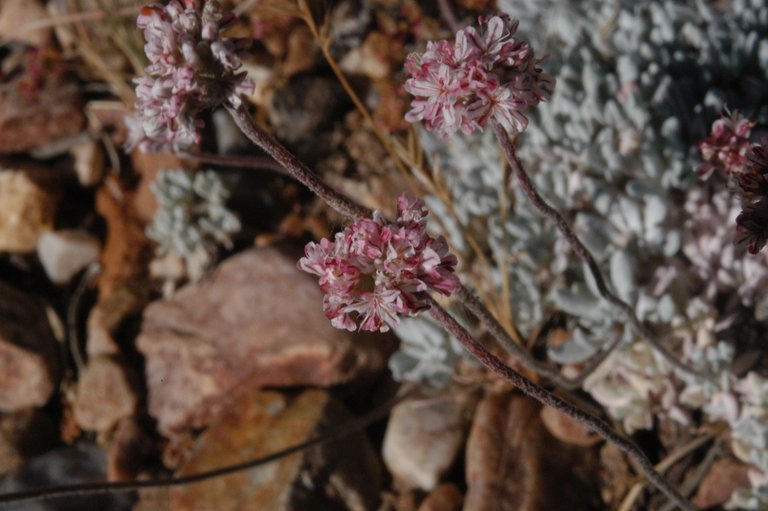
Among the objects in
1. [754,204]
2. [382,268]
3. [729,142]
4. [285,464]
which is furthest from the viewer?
[285,464]

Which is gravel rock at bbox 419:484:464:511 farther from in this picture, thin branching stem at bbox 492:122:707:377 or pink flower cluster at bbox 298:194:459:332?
pink flower cluster at bbox 298:194:459:332

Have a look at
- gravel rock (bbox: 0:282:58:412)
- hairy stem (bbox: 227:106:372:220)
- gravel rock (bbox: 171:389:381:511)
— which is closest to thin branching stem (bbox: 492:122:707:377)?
hairy stem (bbox: 227:106:372:220)

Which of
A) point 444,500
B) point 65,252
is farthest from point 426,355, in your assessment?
point 65,252

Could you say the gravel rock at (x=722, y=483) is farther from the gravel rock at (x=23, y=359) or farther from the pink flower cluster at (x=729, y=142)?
the gravel rock at (x=23, y=359)

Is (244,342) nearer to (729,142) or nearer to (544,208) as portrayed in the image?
(544,208)

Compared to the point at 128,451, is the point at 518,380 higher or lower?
higher

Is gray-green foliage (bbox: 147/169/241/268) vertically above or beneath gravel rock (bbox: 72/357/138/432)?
above
